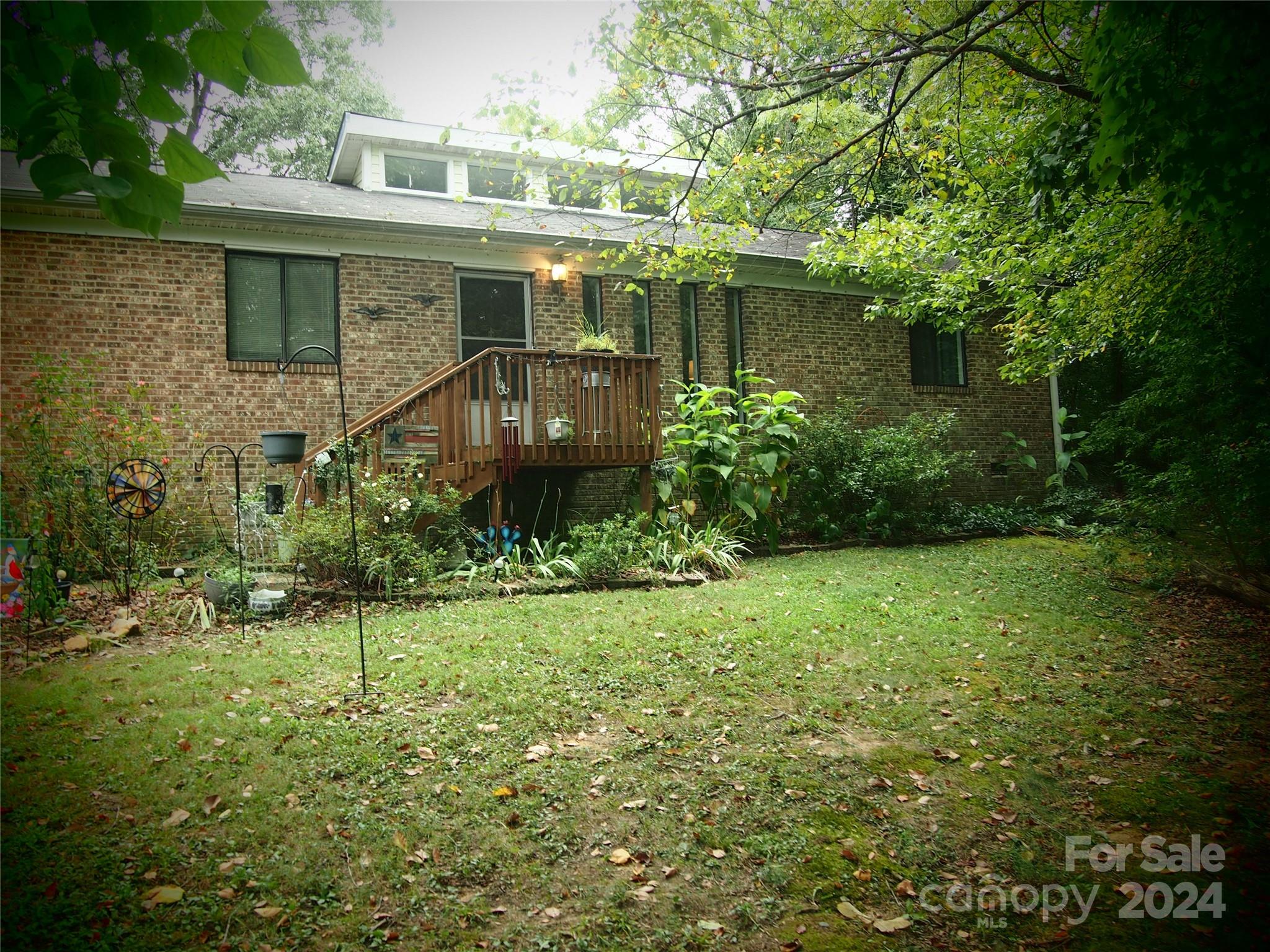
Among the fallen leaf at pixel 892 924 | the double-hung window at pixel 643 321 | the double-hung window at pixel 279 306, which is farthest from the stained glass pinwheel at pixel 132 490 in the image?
the double-hung window at pixel 643 321

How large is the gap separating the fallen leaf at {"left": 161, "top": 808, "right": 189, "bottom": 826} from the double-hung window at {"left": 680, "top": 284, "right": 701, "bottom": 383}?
9.10 m

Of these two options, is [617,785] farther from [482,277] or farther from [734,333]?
[734,333]

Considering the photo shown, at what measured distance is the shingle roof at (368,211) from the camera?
858 cm

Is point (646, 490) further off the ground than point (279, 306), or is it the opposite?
point (279, 306)

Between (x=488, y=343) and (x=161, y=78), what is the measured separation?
8.45 meters

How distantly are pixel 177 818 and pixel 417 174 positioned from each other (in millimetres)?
11188

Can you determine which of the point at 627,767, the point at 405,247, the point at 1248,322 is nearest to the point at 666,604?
the point at 627,767

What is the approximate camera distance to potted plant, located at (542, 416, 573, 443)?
27.1 ft

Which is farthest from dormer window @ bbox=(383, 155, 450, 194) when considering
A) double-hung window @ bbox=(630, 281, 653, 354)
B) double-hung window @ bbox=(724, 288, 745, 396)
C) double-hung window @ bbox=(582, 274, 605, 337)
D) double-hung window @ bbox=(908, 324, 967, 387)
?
double-hung window @ bbox=(908, 324, 967, 387)


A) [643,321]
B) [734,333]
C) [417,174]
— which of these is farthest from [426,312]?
[734,333]

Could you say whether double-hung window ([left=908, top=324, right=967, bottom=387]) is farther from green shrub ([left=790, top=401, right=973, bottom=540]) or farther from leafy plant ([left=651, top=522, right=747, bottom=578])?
leafy plant ([left=651, top=522, right=747, bottom=578])

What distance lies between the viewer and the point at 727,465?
9664 mm

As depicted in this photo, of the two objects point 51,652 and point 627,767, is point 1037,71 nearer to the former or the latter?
point 627,767

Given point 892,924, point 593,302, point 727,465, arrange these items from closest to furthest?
point 892,924, point 727,465, point 593,302
